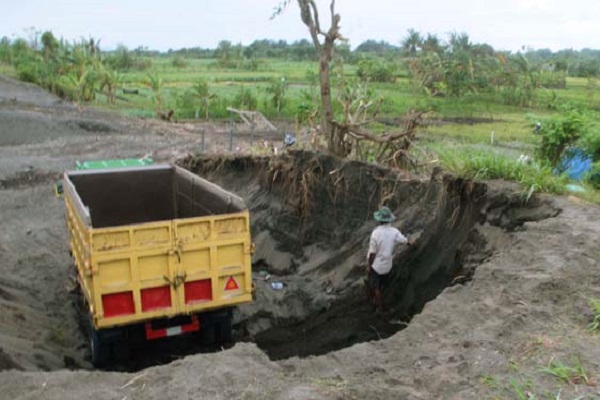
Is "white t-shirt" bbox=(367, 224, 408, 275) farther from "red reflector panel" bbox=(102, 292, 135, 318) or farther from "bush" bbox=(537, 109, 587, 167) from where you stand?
"bush" bbox=(537, 109, 587, 167)

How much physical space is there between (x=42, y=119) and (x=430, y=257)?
62.6 feet

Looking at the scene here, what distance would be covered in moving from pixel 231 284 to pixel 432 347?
3016 millimetres

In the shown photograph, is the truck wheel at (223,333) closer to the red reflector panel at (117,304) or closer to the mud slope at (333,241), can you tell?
the mud slope at (333,241)

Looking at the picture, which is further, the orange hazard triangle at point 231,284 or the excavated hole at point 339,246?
the excavated hole at point 339,246

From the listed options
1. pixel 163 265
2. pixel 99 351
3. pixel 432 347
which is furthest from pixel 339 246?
pixel 432 347

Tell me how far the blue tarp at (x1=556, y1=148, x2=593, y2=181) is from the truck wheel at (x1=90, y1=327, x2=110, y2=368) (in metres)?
8.31

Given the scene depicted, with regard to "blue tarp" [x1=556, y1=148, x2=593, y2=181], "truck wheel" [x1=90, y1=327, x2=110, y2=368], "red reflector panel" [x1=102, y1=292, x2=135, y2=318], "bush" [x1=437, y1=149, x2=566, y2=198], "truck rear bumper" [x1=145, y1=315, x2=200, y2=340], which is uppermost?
"bush" [x1=437, y1=149, x2=566, y2=198]

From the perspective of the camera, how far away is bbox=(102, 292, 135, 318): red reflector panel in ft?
23.8

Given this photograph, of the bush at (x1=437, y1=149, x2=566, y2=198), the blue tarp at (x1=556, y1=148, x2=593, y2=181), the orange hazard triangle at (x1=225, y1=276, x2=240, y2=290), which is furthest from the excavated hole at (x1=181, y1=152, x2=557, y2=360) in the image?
the blue tarp at (x1=556, y1=148, x2=593, y2=181)

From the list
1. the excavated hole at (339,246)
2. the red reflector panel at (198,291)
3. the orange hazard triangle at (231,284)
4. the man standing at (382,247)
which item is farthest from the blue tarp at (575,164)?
the red reflector panel at (198,291)

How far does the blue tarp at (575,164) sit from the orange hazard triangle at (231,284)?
22.1 feet

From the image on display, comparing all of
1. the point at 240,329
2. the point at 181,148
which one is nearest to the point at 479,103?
the point at 181,148

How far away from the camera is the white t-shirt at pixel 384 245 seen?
906cm

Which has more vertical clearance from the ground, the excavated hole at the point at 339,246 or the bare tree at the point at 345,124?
the bare tree at the point at 345,124
